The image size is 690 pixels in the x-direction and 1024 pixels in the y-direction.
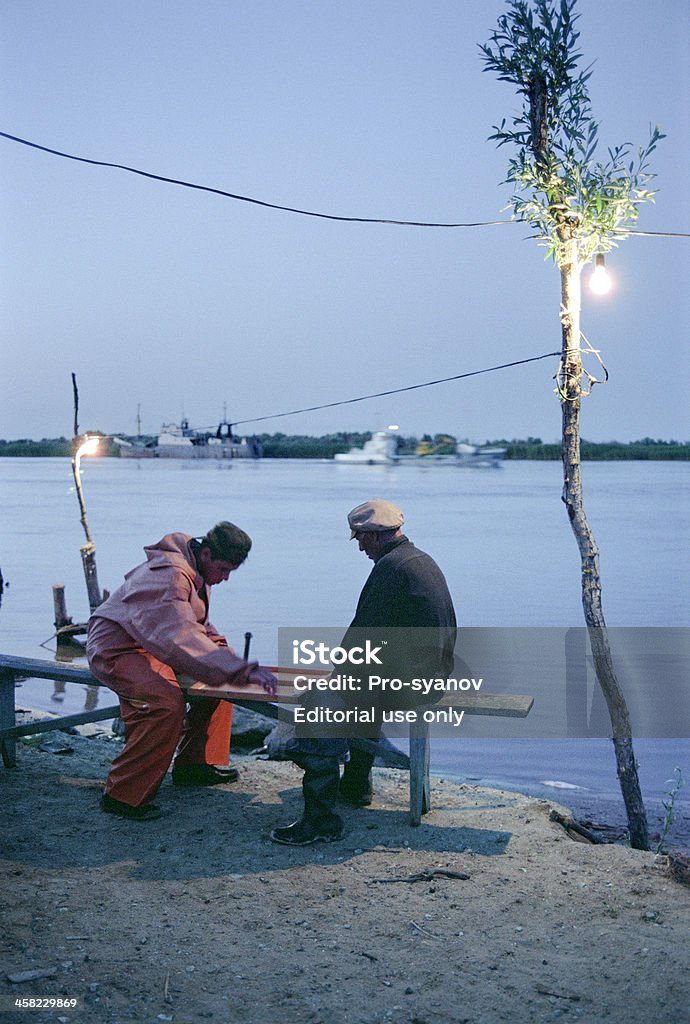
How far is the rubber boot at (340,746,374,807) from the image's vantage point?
16.4ft

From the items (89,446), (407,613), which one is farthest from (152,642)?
(89,446)

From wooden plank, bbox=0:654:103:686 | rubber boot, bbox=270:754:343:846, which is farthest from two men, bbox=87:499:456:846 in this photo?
wooden plank, bbox=0:654:103:686

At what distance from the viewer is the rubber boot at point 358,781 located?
5000mm

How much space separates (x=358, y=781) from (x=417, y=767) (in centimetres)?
41

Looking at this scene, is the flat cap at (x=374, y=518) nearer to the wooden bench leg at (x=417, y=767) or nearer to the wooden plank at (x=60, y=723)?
the wooden bench leg at (x=417, y=767)

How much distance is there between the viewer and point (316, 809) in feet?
14.8

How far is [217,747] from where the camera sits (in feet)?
17.5

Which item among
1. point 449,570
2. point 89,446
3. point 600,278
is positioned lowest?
point 449,570

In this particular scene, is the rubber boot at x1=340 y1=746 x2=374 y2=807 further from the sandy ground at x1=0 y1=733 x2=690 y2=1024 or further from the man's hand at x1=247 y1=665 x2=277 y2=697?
the man's hand at x1=247 y1=665 x2=277 y2=697

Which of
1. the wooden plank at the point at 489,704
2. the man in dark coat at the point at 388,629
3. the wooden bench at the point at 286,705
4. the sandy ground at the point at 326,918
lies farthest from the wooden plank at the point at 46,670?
the wooden plank at the point at 489,704

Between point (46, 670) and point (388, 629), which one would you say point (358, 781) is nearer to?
point (388, 629)

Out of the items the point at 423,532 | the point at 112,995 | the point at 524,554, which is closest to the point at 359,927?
the point at 112,995

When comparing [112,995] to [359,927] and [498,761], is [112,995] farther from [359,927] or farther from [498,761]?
[498,761]

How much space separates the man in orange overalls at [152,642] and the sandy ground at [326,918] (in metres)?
0.22
